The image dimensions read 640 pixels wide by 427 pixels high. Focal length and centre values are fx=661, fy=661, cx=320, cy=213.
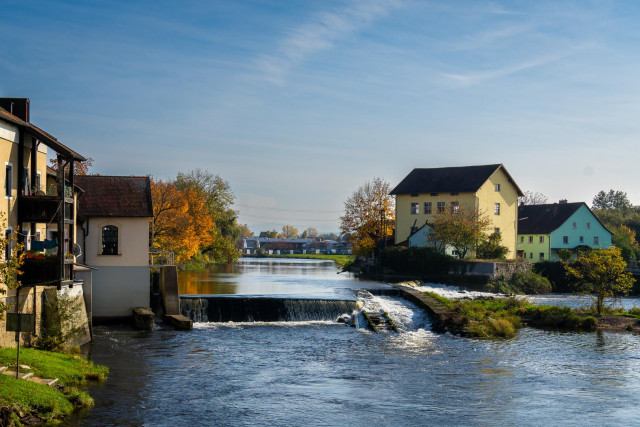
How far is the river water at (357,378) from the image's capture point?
1798 cm

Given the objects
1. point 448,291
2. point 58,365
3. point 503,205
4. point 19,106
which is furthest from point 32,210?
point 503,205

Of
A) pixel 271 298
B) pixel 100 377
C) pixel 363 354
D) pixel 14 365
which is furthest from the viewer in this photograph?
pixel 271 298

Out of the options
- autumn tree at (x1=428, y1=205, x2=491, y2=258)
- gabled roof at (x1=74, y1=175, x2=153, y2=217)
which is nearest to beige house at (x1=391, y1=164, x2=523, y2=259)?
autumn tree at (x1=428, y1=205, x2=491, y2=258)

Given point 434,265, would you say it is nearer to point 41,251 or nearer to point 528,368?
Answer: point 528,368

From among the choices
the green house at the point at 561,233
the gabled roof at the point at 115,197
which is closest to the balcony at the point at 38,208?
the gabled roof at the point at 115,197

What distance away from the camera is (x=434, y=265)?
2483 inches

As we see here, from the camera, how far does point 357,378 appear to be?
22500 mm

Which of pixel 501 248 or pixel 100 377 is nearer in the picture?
pixel 100 377

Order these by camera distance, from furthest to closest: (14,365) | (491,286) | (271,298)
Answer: (491,286)
(271,298)
(14,365)

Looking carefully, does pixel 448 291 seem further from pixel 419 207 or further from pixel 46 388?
pixel 46 388

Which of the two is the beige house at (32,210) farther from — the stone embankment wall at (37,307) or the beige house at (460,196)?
the beige house at (460,196)

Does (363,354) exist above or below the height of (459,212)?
below

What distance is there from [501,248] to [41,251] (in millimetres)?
50251

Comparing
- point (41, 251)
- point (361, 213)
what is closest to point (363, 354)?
point (41, 251)
